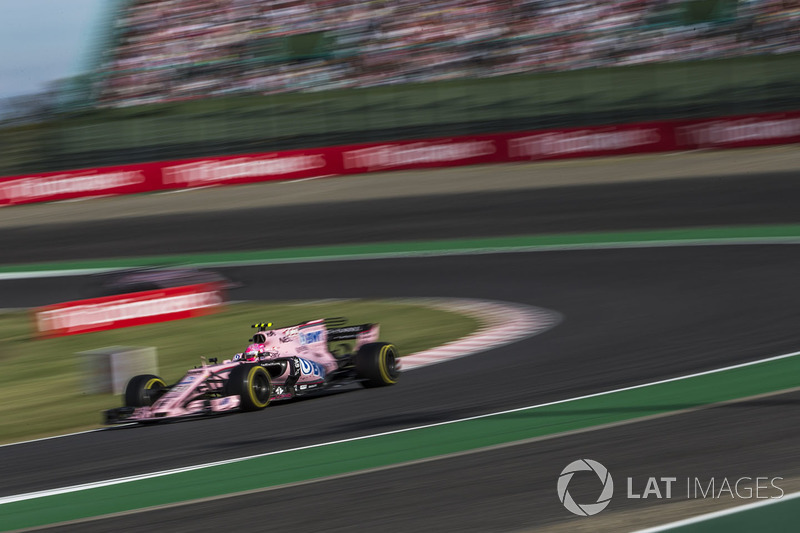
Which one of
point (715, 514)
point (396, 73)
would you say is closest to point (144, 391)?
point (715, 514)

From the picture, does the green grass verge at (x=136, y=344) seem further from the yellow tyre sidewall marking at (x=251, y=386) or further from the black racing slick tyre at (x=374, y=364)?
the black racing slick tyre at (x=374, y=364)

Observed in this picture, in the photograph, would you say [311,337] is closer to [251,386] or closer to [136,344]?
[251,386]

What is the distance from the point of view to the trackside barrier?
21.7 m

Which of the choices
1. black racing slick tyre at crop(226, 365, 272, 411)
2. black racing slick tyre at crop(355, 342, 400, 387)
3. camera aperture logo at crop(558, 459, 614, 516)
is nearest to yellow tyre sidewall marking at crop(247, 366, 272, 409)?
black racing slick tyre at crop(226, 365, 272, 411)

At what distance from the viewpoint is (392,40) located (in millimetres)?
25531

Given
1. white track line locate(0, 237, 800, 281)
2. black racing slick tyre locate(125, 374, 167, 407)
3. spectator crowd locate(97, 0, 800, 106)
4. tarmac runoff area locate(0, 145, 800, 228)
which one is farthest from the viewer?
spectator crowd locate(97, 0, 800, 106)

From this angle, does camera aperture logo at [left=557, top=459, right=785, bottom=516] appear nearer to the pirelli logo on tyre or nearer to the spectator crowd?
the pirelli logo on tyre

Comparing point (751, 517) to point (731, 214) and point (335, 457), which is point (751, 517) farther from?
point (731, 214)

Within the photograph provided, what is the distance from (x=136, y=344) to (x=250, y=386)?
15.4 ft

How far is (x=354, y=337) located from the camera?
866cm

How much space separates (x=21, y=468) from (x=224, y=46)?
2125 cm

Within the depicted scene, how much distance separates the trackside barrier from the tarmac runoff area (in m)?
0.33

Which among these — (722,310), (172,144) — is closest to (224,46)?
(172,144)

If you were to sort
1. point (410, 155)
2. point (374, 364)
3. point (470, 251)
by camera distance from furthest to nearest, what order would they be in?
point (410, 155), point (470, 251), point (374, 364)
